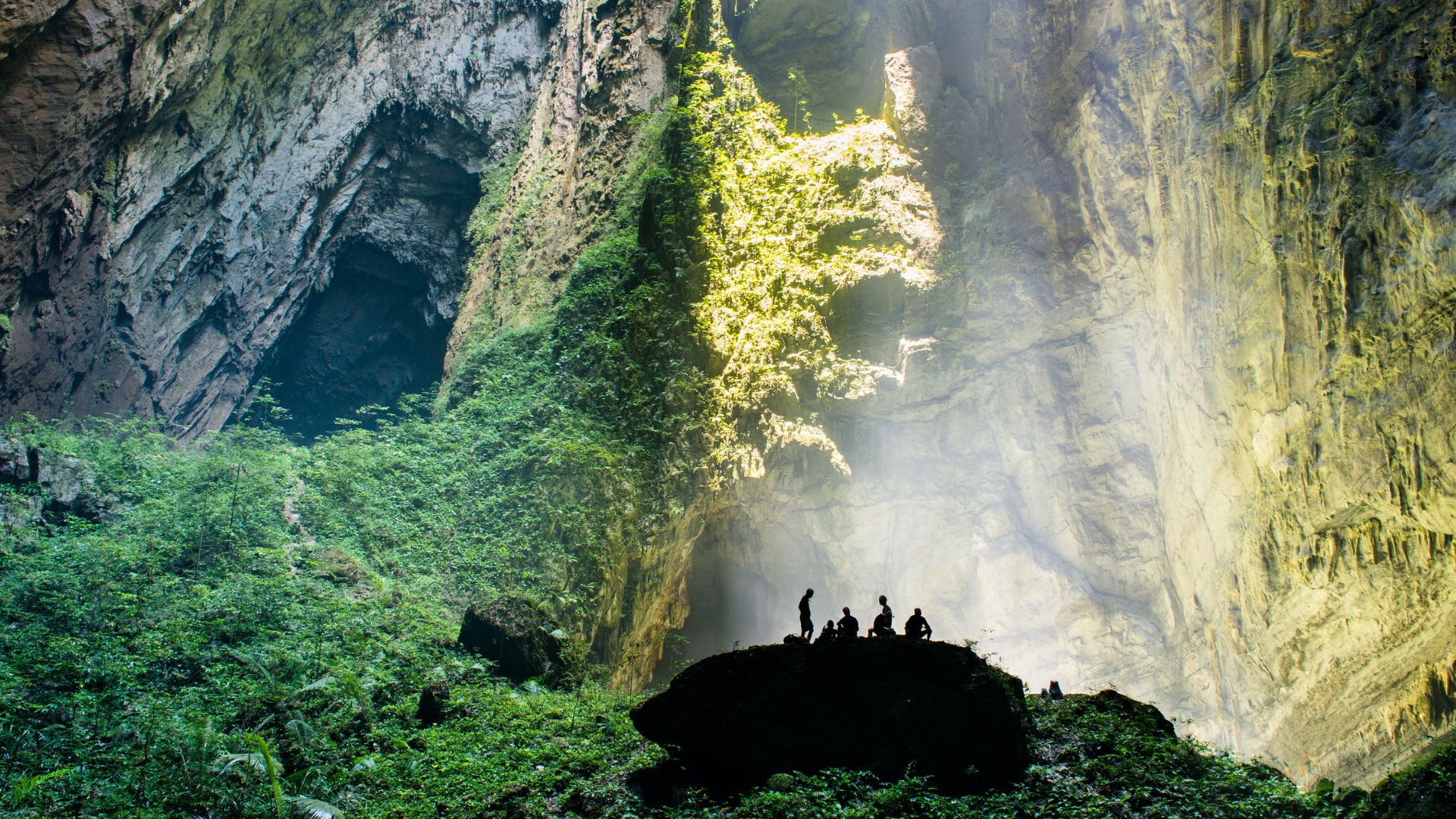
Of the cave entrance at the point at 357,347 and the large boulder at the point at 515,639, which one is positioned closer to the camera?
the large boulder at the point at 515,639

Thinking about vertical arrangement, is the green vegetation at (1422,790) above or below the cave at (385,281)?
below

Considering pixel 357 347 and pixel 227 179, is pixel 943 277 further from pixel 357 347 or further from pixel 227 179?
pixel 357 347

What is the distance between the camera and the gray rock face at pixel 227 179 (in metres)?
14.9

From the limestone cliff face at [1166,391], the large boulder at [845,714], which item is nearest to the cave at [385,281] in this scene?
the limestone cliff face at [1166,391]

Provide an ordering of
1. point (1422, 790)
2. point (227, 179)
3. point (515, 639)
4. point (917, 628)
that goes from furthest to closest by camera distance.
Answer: point (227, 179)
point (515, 639)
point (917, 628)
point (1422, 790)

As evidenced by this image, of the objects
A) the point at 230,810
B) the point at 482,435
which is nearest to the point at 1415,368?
the point at 230,810

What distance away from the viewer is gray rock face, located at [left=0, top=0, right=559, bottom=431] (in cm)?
1487

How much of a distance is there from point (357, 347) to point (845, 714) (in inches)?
815

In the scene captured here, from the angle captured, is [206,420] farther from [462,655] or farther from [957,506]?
[957,506]

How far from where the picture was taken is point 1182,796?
7.12 metres

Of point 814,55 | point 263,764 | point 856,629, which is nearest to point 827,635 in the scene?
point 856,629

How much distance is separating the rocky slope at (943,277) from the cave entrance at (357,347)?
25cm

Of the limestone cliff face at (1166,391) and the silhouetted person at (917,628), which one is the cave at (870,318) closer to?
the limestone cliff face at (1166,391)

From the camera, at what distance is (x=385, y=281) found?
24.3 meters
